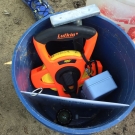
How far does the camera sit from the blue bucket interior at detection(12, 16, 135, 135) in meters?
0.97

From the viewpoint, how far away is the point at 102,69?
3.91 ft

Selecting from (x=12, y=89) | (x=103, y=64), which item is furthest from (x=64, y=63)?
(x=12, y=89)

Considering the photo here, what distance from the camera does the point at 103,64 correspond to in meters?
1.21

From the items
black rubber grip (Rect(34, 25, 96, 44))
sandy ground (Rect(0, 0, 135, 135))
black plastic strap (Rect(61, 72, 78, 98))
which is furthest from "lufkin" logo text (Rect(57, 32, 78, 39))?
sandy ground (Rect(0, 0, 135, 135))

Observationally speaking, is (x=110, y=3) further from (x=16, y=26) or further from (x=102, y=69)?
(x=16, y=26)

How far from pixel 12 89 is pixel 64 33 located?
0.47 meters

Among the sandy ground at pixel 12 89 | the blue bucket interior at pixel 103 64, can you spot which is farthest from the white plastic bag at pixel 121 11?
the sandy ground at pixel 12 89

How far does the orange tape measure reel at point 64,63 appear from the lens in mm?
989

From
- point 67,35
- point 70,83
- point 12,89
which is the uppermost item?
point 67,35

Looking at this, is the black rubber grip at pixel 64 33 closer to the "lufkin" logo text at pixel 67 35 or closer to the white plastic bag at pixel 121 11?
the "lufkin" logo text at pixel 67 35

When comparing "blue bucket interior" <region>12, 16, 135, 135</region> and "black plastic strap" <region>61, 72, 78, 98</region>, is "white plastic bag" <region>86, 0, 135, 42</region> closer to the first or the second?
"blue bucket interior" <region>12, 16, 135, 135</region>

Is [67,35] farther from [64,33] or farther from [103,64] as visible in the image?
[103,64]

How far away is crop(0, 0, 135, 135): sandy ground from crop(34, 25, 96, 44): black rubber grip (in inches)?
16.6

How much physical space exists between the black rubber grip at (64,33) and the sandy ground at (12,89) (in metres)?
0.42
